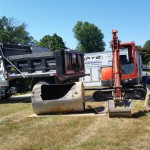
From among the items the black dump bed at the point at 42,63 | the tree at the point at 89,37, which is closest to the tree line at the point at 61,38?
the tree at the point at 89,37

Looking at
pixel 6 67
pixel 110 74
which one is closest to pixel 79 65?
pixel 110 74

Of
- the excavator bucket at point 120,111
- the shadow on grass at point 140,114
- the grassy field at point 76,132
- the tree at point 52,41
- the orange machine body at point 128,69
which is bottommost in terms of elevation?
the grassy field at point 76,132

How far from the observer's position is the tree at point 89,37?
109 meters

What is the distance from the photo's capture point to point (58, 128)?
901 centimetres

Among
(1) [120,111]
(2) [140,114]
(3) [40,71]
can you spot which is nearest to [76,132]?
(1) [120,111]

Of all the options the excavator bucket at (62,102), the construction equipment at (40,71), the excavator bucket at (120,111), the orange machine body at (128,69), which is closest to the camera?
the excavator bucket at (120,111)

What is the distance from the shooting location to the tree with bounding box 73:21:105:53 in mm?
109188

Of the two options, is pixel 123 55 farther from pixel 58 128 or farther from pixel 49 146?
pixel 49 146

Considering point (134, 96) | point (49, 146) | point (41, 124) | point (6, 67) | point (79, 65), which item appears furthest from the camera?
point (79, 65)

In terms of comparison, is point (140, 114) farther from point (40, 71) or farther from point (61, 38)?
point (61, 38)

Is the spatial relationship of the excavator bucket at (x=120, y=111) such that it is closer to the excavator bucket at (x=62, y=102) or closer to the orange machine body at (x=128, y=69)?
the excavator bucket at (x=62, y=102)

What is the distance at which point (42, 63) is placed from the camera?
14984 millimetres

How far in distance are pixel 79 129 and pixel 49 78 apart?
21.6 feet

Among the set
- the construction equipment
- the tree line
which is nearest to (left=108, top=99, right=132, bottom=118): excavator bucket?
the construction equipment
